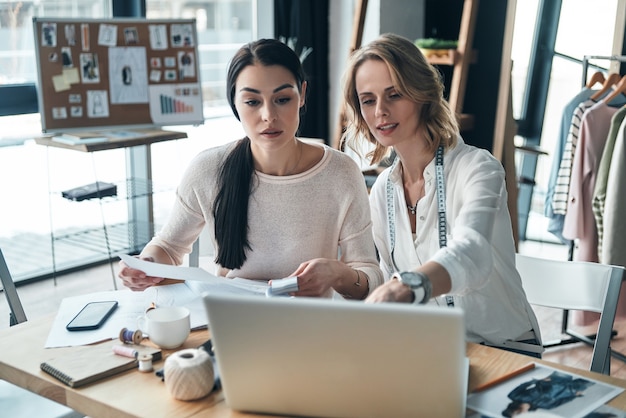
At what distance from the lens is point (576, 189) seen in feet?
9.92

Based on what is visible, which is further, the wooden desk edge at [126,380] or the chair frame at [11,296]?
the chair frame at [11,296]

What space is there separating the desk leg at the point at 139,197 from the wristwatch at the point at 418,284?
8.91ft

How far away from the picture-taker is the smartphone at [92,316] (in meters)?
1.47

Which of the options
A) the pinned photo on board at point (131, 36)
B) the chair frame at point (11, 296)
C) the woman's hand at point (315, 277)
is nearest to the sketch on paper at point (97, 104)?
the pinned photo on board at point (131, 36)

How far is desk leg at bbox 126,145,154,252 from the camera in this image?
13.1 ft

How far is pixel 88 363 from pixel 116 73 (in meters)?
2.46

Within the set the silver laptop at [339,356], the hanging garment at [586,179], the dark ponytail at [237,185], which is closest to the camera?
the silver laptop at [339,356]

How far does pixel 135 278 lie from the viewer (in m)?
1.59

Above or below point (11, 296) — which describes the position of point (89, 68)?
above

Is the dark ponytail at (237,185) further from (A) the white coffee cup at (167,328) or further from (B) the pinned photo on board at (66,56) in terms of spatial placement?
(B) the pinned photo on board at (66,56)

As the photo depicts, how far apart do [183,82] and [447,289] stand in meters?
2.68

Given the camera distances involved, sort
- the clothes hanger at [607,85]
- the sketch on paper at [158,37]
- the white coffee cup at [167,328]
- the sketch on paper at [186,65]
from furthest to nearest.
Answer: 1. the sketch on paper at [186,65]
2. the sketch on paper at [158,37]
3. the clothes hanger at [607,85]
4. the white coffee cup at [167,328]

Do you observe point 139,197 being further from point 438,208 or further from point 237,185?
point 438,208

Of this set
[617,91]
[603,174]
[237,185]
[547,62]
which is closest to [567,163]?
[603,174]
